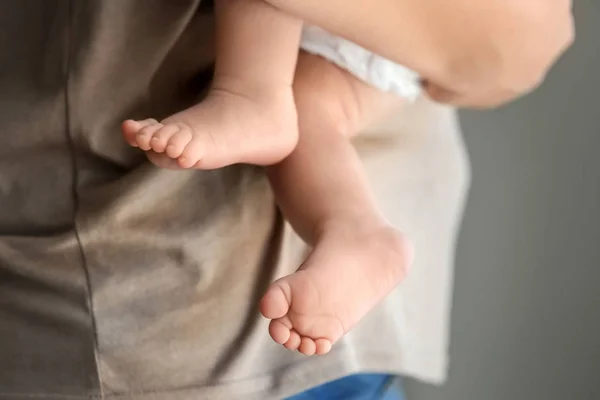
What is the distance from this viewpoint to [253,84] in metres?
0.53

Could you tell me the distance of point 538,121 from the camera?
3.53 ft

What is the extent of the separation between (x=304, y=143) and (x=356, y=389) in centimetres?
25

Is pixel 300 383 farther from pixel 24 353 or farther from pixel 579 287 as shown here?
pixel 579 287

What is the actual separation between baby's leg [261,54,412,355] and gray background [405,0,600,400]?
0.51 metres

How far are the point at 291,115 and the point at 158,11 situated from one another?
0.12 metres

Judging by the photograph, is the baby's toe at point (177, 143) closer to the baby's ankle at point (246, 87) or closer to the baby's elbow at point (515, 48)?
the baby's ankle at point (246, 87)

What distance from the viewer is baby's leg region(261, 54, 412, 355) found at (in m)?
0.46

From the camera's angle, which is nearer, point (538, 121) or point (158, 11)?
point (158, 11)

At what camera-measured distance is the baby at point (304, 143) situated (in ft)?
1.50

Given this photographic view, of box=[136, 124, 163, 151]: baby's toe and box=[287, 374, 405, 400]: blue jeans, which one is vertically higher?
box=[136, 124, 163, 151]: baby's toe

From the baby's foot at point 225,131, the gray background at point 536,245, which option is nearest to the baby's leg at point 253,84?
the baby's foot at point 225,131

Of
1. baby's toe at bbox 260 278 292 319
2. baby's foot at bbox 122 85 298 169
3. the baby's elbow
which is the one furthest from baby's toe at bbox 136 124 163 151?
the baby's elbow

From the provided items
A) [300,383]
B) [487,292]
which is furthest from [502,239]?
[300,383]

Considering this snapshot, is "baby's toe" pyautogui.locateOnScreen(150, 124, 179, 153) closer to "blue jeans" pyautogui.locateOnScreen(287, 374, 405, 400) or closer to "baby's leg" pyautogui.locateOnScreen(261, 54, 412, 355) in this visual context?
"baby's leg" pyautogui.locateOnScreen(261, 54, 412, 355)
